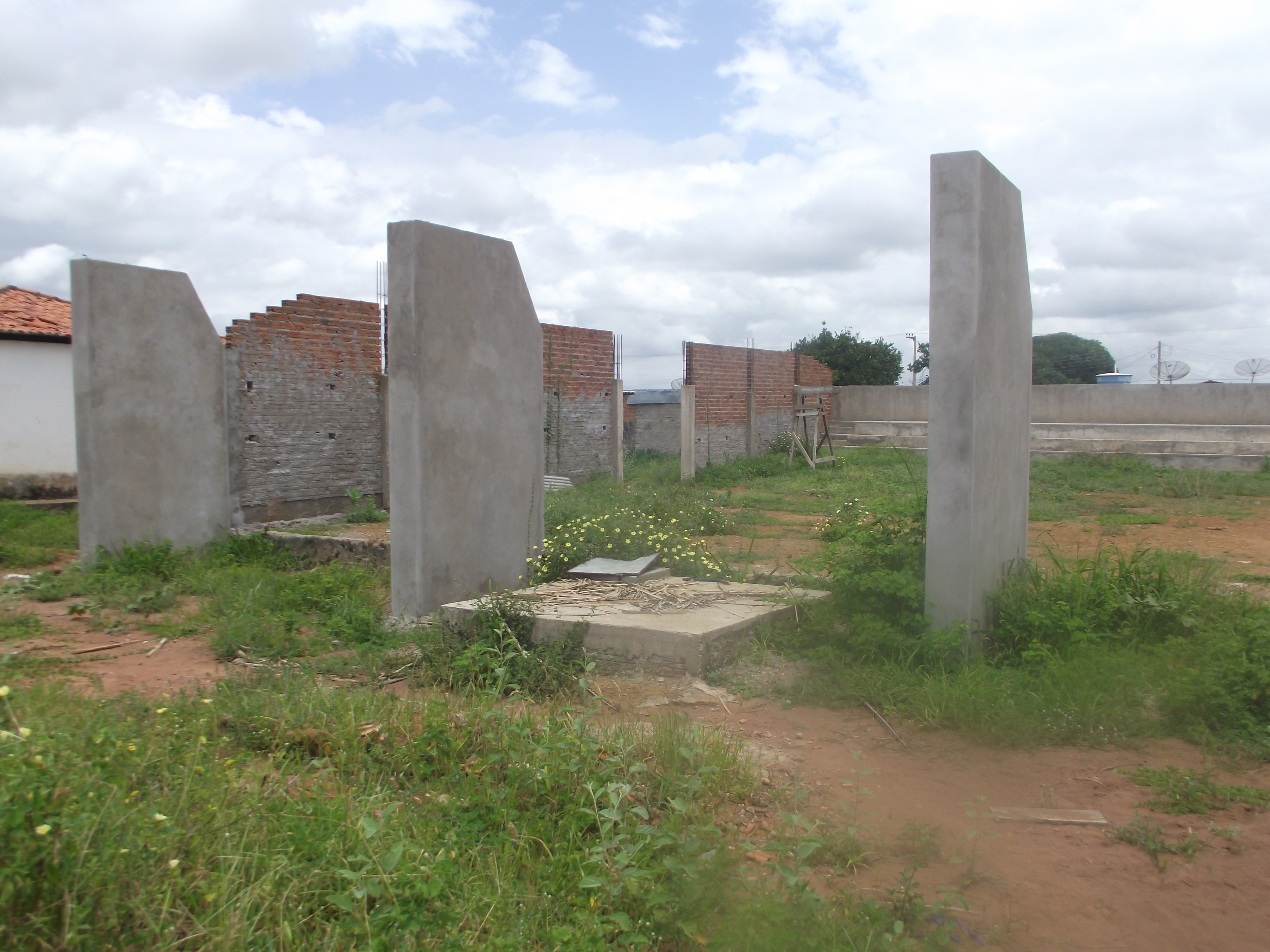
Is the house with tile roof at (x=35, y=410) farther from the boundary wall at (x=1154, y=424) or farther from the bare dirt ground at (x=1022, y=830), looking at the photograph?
the boundary wall at (x=1154, y=424)

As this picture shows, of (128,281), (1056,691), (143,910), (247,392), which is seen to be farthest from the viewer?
(247,392)

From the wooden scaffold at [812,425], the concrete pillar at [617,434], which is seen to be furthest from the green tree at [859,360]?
the concrete pillar at [617,434]

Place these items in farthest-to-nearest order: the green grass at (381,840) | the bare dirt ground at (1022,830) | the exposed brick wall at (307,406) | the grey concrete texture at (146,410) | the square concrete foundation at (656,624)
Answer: the exposed brick wall at (307,406)
the grey concrete texture at (146,410)
the square concrete foundation at (656,624)
the bare dirt ground at (1022,830)
the green grass at (381,840)

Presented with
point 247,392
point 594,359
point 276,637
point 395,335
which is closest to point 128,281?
point 247,392

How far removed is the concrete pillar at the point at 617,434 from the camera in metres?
13.7

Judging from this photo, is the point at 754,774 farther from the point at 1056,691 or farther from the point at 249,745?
the point at 249,745

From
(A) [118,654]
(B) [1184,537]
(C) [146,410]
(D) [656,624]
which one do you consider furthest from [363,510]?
(B) [1184,537]

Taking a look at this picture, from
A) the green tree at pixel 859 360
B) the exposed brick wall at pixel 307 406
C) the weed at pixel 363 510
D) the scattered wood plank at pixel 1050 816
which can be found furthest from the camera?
the green tree at pixel 859 360

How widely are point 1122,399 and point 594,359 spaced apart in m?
11.8

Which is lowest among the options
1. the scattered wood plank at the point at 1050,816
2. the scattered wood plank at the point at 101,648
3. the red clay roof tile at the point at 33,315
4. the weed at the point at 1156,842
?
the scattered wood plank at the point at 1050,816

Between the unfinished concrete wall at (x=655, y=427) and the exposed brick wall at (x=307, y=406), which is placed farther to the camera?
the unfinished concrete wall at (x=655, y=427)

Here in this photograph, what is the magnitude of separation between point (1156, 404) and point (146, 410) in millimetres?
18260

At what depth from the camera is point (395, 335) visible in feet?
18.8

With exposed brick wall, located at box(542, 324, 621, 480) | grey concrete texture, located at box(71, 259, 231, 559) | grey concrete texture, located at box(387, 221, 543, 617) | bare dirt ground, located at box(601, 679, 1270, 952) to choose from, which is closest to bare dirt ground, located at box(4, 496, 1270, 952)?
bare dirt ground, located at box(601, 679, 1270, 952)
